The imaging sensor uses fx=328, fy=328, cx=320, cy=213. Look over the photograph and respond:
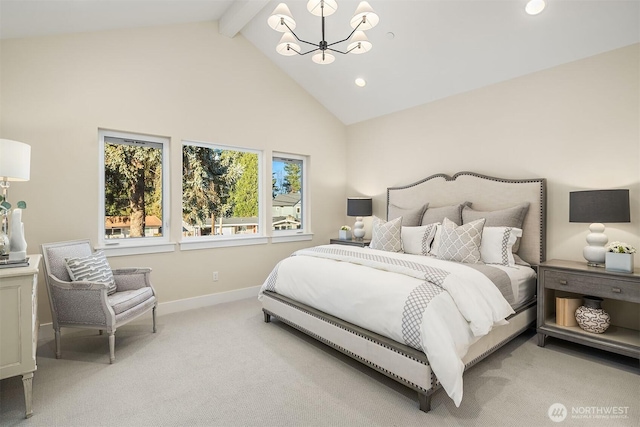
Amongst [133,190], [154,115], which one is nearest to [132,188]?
[133,190]

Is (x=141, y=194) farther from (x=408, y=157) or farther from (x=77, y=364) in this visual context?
(x=408, y=157)

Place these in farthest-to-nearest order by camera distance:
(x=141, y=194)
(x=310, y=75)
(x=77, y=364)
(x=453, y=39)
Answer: (x=310, y=75) → (x=141, y=194) → (x=453, y=39) → (x=77, y=364)

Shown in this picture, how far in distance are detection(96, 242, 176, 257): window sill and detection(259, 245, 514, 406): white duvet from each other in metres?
1.71

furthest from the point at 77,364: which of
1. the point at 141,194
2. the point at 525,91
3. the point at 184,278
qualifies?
the point at 525,91

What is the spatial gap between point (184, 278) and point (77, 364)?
144 centimetres

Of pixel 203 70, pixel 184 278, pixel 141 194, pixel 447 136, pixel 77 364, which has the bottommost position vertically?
pixel 77 364

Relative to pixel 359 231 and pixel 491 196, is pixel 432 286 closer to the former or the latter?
pixel 491 196

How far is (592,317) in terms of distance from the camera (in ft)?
8.82

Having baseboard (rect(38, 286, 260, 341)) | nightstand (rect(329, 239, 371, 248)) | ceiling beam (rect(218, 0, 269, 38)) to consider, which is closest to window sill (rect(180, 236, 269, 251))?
baseboard (rect(38, 286, 260, 341))

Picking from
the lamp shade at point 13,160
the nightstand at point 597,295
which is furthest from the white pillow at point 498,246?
the lamp shade at point 13,160

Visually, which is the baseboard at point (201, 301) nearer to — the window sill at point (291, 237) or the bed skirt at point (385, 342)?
the window sill at point (291, 237)

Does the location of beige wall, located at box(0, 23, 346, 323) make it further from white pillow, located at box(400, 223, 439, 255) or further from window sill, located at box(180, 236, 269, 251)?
white pillow, located at box(400, 223, 439, 255)

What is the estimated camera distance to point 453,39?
3.39 meters

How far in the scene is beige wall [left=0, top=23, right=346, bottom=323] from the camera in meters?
3.01
